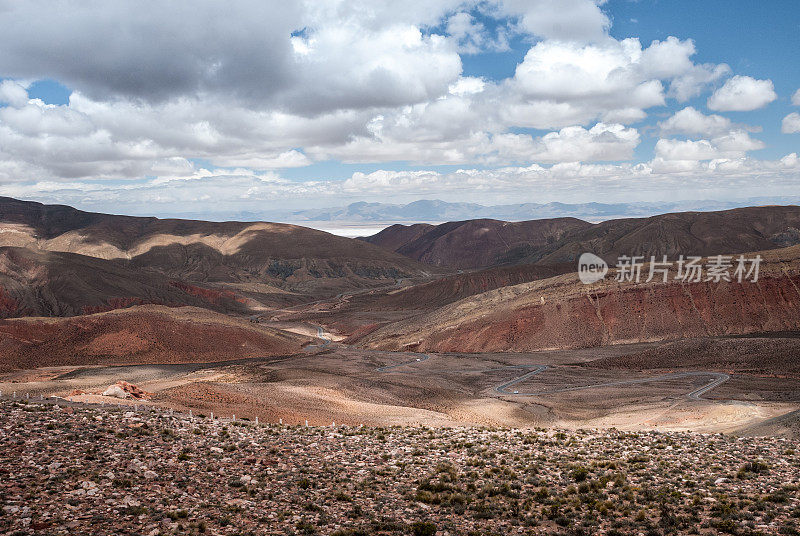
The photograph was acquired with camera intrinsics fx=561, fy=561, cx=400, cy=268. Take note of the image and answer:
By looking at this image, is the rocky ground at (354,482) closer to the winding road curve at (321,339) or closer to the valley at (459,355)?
the valley at (459,355)

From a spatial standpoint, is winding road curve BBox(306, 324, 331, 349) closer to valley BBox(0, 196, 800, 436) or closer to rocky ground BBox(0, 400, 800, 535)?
valley BBox(0, 196, 800, 436)

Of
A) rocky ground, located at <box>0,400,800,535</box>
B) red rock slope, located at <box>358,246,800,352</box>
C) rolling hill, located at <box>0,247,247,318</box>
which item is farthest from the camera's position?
rolling hill, located at <box>0,247,247,318</box>

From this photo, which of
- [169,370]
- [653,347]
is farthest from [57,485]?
[653,347]

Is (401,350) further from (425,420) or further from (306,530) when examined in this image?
(306,530)

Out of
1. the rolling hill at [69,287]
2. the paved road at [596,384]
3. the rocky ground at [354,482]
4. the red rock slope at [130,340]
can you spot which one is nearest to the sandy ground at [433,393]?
the paved road at [596,384]

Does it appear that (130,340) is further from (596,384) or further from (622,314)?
(622,314)

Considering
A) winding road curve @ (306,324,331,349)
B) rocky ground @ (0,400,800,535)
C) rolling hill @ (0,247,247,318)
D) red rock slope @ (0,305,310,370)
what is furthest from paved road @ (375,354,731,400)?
rolling hill @ (0,247,247,318)
